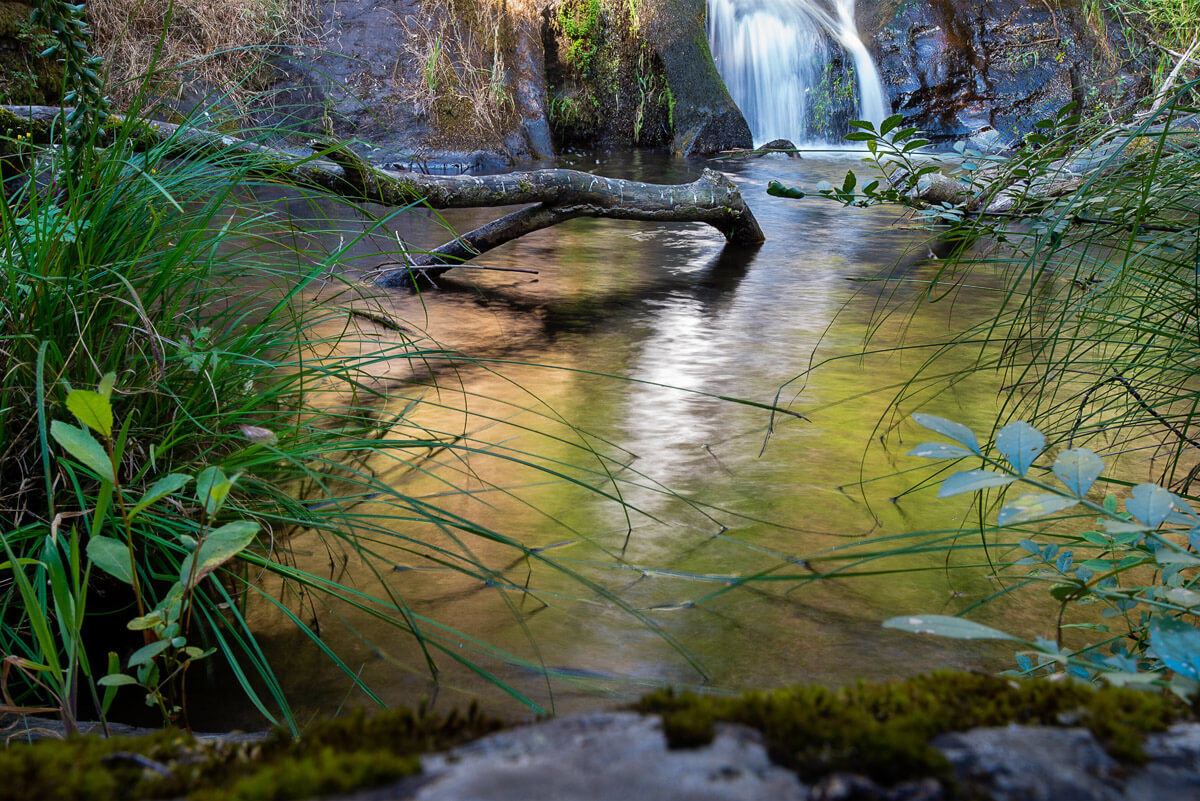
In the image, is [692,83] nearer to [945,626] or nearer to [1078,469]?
[1078,469]

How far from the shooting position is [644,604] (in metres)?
1.88

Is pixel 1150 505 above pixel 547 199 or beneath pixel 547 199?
beneath

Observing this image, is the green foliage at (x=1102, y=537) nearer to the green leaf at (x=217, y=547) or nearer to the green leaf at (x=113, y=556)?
the green leaf at (x=217, y=547)

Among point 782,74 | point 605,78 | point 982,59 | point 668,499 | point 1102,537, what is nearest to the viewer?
point 1102,537

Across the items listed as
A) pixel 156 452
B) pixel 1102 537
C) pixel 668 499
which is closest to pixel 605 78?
pixel 668 499

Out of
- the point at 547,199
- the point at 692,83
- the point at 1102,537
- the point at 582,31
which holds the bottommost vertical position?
the point at 1102,537

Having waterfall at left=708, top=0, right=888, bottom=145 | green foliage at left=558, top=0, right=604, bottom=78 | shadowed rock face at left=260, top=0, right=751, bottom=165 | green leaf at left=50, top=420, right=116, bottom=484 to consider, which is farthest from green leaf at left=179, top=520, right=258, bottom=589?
waterfall at left=708, top=0, right=888, bottom=145

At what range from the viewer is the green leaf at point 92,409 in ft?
3.09

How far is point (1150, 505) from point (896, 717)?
483 mm

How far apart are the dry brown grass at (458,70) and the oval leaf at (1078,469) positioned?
8.54 metres

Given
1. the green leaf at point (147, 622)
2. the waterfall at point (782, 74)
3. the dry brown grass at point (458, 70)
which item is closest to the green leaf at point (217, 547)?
the green leaf at point (147, 622)

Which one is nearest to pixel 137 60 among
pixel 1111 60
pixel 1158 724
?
pixel 1158 724

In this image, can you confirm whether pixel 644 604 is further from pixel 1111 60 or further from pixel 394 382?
pixel 1111 60

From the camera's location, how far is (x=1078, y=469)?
0.92 meters
